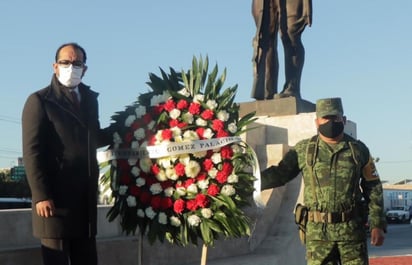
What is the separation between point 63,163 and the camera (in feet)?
11.3

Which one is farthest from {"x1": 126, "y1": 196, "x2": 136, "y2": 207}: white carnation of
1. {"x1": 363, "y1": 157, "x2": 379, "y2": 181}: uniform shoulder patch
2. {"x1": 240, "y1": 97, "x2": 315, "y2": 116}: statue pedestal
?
{"x1": 240, "y1": 97, "x2": 315, "y2": 116}: statue pedestal

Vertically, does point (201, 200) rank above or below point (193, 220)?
above

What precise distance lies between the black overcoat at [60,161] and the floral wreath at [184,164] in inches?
21.0

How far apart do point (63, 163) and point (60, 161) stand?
0.02 meters

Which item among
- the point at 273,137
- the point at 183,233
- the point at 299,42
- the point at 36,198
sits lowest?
the point at 183,233

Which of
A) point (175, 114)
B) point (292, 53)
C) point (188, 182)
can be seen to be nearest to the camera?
point (188, 182)

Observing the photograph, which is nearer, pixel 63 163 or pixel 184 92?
pixel 63 163

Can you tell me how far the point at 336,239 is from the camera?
12.7 ft

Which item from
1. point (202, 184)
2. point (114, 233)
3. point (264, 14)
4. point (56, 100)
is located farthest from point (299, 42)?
point (56, 100)

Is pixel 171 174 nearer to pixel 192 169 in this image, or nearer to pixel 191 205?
pixel 192 169

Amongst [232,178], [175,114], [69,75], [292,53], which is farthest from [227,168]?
[292,53]

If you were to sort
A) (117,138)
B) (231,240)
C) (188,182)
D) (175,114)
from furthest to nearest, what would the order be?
1. (231,240)
2. (117,138)
3. (175,114)
4. (188,182)

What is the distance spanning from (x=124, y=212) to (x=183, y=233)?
0.48 metres

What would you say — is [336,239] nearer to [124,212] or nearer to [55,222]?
[124,212]
